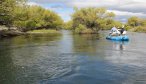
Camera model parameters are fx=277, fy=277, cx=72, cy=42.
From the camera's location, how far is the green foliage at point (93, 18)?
108 m

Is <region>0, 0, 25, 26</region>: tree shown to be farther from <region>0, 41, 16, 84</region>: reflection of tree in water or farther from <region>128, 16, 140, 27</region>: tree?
<region>128, 16, 140, 27</region>: tree

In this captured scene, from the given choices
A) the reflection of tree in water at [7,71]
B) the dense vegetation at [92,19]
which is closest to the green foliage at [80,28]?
the dense vegetation at [92,19]

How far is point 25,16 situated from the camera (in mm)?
80688

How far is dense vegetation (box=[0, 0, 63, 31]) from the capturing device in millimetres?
52537

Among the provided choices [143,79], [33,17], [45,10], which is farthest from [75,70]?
[45,10]

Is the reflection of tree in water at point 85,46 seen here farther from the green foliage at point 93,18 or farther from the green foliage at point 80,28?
the green foliage at point 93,18

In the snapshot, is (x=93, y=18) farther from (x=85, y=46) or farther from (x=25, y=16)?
(x=85, y=46)

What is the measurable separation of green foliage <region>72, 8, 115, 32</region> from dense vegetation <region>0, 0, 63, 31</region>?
533 inches

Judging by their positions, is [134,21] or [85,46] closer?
[85,46]

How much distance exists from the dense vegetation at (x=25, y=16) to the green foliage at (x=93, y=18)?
13.5m

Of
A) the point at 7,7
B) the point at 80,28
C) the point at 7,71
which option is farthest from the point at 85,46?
the point at 80,28

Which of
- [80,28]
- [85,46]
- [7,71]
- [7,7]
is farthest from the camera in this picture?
[80,28]

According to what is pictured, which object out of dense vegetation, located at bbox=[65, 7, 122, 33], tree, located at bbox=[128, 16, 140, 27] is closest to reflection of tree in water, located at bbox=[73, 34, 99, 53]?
dense vegetation, located at bbox=[65, 7, 122, 33]

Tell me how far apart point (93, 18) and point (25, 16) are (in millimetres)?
35048
